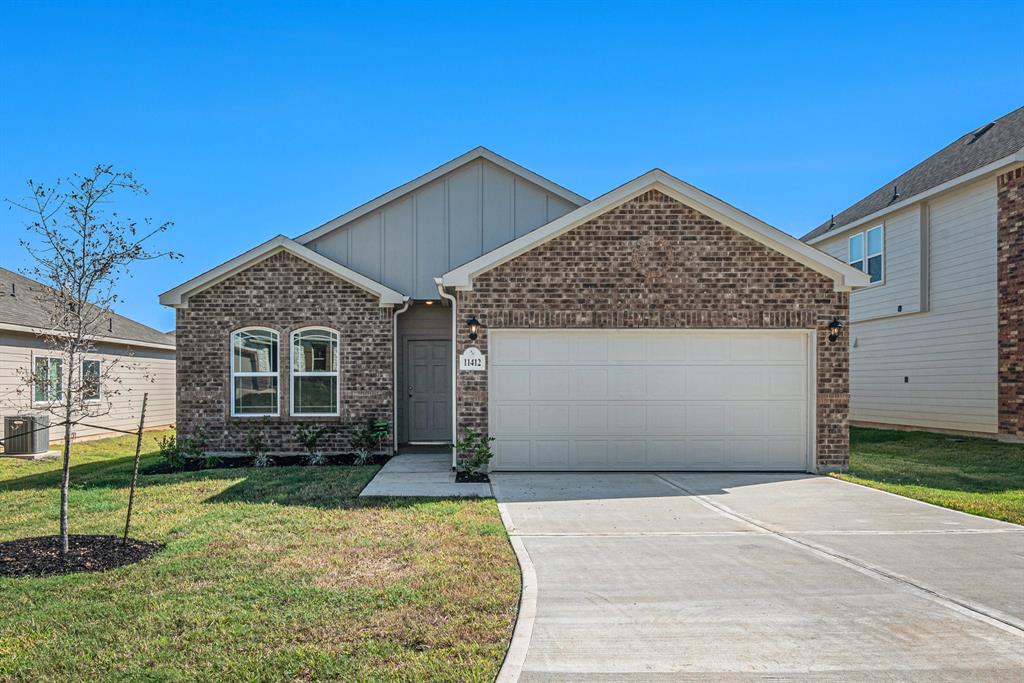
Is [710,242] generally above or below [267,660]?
above

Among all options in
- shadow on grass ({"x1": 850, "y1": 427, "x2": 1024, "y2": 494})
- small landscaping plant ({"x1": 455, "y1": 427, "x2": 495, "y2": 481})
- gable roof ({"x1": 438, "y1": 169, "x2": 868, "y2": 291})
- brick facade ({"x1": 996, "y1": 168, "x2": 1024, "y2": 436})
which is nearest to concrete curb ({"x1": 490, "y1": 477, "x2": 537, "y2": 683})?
small landscaping plant ({"x1": 455, "y1": 427, "x2": 495, "y2": 481})

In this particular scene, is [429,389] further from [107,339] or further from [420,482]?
[107,339]

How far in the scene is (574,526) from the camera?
7.68 metres

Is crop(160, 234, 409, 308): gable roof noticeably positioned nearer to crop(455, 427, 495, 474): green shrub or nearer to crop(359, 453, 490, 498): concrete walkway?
crop(359, 453, 490, 498): concrete walkway

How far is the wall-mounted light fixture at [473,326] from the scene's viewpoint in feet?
36.7

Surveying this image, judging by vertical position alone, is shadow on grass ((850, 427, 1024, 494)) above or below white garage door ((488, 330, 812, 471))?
below

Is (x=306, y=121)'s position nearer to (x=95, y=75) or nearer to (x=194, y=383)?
(x=95, y=75)

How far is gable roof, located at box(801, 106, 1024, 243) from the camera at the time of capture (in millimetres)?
15315

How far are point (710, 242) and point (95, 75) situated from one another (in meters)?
12.5

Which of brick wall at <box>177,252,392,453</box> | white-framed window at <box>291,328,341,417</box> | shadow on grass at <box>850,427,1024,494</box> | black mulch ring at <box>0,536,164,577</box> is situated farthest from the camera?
white-framed window at <box>291,328,341,417</box>

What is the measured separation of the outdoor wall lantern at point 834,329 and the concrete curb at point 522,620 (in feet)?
22.7

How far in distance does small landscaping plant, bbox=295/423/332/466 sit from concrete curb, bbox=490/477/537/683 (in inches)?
276

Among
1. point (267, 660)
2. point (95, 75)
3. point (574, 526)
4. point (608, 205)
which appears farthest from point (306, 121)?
point (267, 660)

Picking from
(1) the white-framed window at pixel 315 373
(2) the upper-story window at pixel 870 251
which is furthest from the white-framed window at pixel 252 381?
(2) the upper-story window at pixel 870 251
